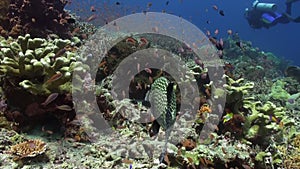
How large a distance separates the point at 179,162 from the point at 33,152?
6.20 ft

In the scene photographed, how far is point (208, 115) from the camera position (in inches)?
195

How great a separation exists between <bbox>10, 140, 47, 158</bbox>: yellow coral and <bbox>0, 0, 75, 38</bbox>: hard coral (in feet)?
14.7

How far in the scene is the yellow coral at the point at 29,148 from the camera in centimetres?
342

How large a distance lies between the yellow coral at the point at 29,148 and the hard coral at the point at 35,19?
4.48 metres

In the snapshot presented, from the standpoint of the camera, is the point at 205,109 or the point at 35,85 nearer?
the point at 35,85

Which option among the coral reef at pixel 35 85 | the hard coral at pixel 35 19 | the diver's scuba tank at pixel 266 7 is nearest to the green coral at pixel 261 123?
the coral reef at pixel 35 85

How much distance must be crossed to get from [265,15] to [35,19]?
52.5 ft

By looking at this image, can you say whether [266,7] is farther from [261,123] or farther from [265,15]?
[261,123]

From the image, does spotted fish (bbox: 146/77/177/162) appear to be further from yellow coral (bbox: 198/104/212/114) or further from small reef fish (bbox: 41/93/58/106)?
yellow coral (bbox: 198/104/212/114)

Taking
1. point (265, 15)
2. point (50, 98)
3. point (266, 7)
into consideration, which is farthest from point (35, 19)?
point (266, 7)

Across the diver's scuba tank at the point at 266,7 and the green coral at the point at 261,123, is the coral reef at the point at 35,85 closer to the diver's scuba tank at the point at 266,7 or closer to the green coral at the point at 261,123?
the green coral at the point at 261,123

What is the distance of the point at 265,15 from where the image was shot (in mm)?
18875

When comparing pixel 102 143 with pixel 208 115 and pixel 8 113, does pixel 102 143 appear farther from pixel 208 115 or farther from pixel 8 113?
pixel 208 115

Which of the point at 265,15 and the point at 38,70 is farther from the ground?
the point at 265,15
